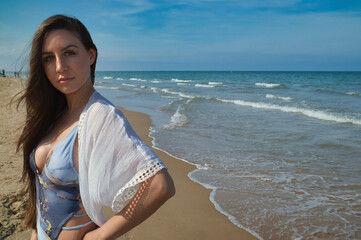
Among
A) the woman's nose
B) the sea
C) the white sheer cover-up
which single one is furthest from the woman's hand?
the sea

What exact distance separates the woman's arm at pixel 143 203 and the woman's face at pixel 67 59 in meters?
0.70

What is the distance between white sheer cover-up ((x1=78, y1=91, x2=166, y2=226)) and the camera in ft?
4.04

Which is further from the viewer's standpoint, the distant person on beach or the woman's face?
the woman's face

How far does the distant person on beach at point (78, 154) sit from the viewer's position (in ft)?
4.05

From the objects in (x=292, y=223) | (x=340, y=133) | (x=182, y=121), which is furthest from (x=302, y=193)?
(x=182, y=121)

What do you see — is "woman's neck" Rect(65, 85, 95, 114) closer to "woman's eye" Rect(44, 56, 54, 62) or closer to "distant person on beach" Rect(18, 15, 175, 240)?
"distant person on beach" Rect(18, 15, 175, 240)

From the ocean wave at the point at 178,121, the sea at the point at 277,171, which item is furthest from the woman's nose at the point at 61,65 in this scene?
the ocean wave at the point at 178,121

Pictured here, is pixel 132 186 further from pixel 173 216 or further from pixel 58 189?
pixel 173 216

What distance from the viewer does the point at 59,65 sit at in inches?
59.3

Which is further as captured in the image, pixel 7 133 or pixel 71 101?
pixel 7 133

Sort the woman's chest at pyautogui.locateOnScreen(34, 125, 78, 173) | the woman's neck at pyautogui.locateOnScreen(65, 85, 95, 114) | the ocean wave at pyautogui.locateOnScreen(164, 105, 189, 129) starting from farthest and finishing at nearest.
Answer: the ocean wave at pyautogui.locateOnScreen(164, 105, 189, 129), the woman's neck at pyautogui.locateOnScreen(65, 85, 95, 114), the woman's chest at pyautogui.locateOnScreen(34, 125, 78, 173)

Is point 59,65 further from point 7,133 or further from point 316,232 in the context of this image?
point 7,133

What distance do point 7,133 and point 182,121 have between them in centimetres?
590

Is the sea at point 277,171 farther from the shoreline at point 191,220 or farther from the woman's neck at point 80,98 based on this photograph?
the woman's neck at point 80,98
